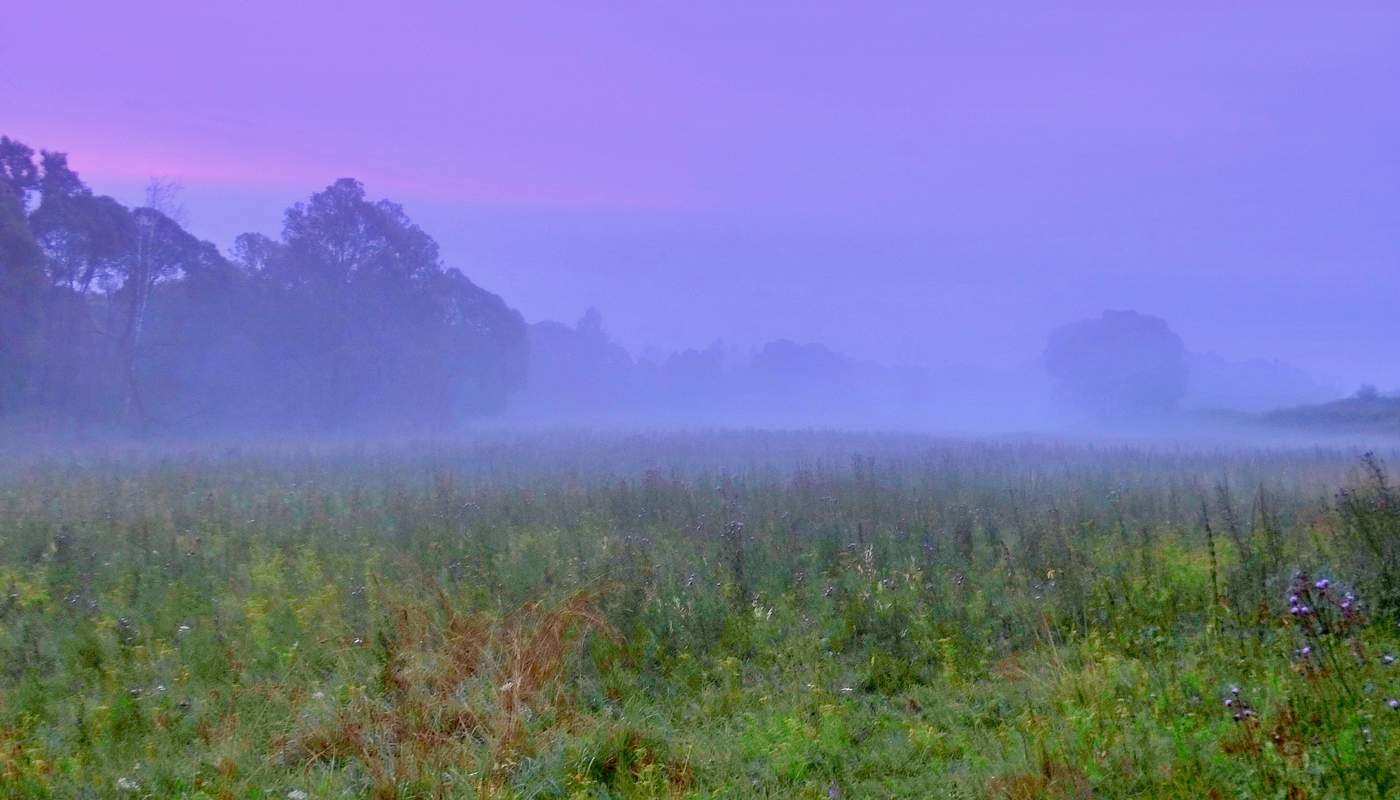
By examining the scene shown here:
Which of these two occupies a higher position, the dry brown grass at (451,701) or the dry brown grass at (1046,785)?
the dry brown grass at (1046,785)

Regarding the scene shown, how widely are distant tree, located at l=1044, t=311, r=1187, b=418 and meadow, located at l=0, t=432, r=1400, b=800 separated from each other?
8499 centimetres

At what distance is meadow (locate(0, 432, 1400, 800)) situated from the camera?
4.50m

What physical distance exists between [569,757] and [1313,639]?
4.08m

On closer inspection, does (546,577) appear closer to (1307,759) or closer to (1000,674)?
(1000,674)

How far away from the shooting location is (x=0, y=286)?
30.3 m

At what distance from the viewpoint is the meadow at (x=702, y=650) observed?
450 cm

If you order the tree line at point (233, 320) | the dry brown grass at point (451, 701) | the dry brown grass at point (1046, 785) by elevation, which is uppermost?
the tree line at point (233, 320)

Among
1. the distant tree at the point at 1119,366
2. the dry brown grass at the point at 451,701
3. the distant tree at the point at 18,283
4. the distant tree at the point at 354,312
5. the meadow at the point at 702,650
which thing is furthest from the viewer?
the distant tree at the point at 1119,366

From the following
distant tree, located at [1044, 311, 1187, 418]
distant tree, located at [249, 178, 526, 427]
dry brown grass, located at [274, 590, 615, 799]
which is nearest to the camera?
dry brown grass, located at [274, 590, 615, 799]

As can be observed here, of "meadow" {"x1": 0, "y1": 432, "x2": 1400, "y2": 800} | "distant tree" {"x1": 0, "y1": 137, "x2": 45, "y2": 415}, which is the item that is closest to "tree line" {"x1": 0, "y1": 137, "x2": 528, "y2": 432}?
"distant tree" {"x1": 0, "y1": 137, "x2": 45, "y2": 415}

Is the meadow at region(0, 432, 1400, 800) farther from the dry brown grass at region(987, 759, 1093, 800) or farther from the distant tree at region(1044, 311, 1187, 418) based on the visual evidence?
the distant tree at region(1044, 311, 1187, 418)

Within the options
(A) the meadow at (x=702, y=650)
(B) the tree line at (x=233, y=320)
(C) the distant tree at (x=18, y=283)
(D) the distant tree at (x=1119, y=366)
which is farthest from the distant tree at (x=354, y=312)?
(D) the distant tree at (x=1119, y=366)

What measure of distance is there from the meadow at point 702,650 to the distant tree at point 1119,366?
85.0 metres

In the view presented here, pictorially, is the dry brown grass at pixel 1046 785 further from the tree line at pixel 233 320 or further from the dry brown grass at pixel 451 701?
the tree line at pixel 233 320
